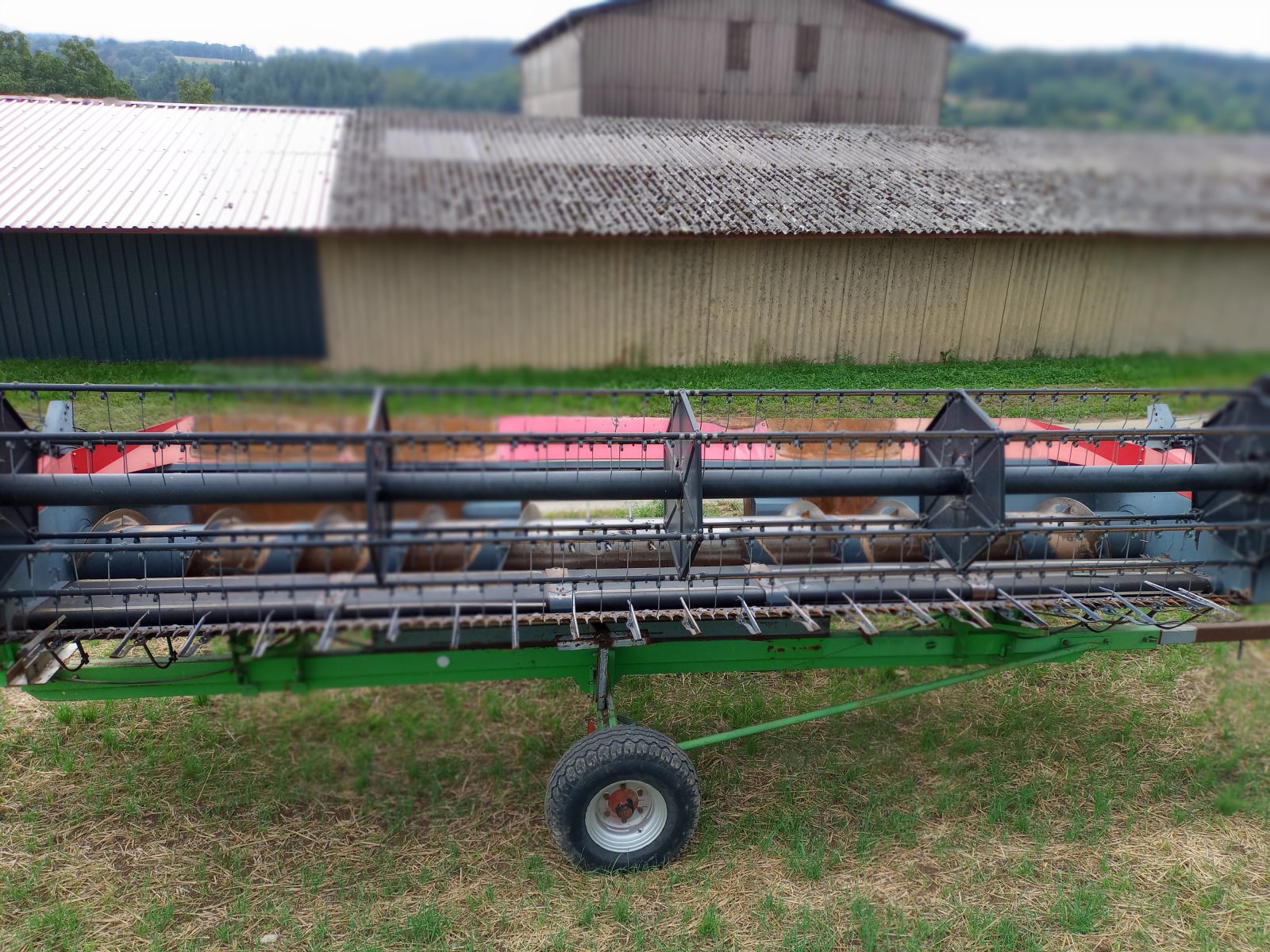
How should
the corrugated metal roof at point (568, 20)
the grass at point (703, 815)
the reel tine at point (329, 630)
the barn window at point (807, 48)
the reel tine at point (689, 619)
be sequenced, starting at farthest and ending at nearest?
the grass at point (703, 815), the reel tine at point (689, 619), the reel tine at point (329, 630), the barn window at point (807, 48), the corrugated metal roof at point (568, 20)

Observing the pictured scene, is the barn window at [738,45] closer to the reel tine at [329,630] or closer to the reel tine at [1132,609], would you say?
the reel tine at [329,630]

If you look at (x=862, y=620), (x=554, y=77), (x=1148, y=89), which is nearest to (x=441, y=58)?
(x=554, y=77)

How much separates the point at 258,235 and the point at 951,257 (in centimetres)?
157

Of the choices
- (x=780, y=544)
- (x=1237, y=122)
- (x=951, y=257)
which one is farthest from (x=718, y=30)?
(x=780, y=544)

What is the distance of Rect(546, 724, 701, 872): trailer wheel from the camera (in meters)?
2.68

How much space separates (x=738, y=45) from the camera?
2148mm

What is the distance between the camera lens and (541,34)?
1.98 meters

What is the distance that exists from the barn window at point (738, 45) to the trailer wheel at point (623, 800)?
1.95 m

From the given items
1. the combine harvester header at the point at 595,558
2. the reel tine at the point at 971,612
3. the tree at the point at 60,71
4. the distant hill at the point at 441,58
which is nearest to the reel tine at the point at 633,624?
the combine harvester header at the point at 595,558

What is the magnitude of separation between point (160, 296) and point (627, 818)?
2115 millimetres

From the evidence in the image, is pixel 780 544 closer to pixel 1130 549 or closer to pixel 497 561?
pixel 497 561

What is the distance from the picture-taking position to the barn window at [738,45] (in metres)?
2.11

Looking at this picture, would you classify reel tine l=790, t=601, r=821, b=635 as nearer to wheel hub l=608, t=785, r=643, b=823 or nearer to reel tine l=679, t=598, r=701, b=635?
reel tine l=679, t=598, r=701, b=635

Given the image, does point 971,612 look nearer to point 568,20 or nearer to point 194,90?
point 568,20
